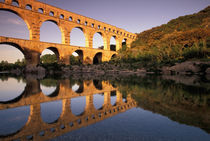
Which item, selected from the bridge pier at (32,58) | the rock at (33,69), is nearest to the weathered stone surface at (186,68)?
the rock at (33,69)

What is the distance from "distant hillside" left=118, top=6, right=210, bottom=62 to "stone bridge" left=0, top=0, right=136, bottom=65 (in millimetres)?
6139

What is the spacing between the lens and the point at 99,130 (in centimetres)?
146

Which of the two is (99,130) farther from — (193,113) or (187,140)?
(193,113)

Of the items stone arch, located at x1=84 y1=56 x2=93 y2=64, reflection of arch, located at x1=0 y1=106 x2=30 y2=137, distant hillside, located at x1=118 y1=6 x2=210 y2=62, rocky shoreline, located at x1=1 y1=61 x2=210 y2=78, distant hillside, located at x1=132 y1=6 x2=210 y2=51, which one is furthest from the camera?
distant hillside, located at x1=132 y1=6 x2=210 y2=51

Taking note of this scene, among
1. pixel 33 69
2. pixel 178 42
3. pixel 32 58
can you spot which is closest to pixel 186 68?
pixel 178 42

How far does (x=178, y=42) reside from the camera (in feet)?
66.1

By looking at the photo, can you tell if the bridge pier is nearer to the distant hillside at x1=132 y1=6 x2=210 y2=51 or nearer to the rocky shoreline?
the rocky shoreline

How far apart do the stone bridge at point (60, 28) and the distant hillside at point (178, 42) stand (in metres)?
6.14

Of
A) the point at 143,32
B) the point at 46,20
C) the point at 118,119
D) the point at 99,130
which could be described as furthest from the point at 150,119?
the point at 143,32

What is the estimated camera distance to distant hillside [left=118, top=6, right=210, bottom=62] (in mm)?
14739

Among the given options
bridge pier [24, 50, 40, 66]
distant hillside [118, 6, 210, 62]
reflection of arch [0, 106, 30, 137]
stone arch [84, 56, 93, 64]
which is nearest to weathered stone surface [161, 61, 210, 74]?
distant hillside [118, 6, 210, 62]

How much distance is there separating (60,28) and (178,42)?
17.2 m

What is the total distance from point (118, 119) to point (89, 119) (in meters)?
0.37

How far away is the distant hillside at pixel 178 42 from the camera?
14.7 m
